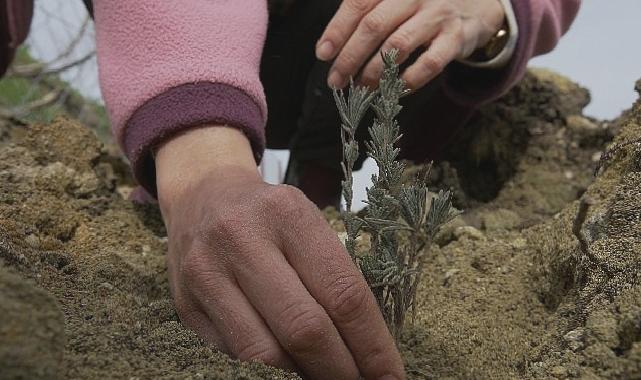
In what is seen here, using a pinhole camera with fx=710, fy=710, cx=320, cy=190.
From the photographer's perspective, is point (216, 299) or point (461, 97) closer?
point (216, 299)

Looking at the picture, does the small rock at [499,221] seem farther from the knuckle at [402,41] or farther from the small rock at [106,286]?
the small rock at [106,286]

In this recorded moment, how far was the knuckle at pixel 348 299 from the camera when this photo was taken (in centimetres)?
96

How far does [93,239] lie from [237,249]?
2.01 ft

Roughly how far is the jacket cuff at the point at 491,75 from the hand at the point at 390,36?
11.6 inches

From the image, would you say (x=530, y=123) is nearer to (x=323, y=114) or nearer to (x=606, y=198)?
(x=323, y=114)

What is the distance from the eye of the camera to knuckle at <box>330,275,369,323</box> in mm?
958

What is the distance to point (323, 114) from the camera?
8.41ft

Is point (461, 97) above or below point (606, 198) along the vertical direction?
below

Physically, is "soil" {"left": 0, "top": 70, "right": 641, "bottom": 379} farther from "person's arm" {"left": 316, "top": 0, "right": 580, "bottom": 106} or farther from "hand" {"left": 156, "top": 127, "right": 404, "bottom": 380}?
"person's arm" {"left": 316, "top": 0, "right": 580, "bottom": 106}

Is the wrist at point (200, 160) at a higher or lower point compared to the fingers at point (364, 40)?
lower

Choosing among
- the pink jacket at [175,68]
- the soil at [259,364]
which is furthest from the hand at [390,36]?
the soil at [259,364]

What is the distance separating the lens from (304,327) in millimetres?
927

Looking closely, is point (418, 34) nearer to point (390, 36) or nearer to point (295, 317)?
point (390, 36)

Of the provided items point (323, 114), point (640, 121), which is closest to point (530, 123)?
point (323, 114)
